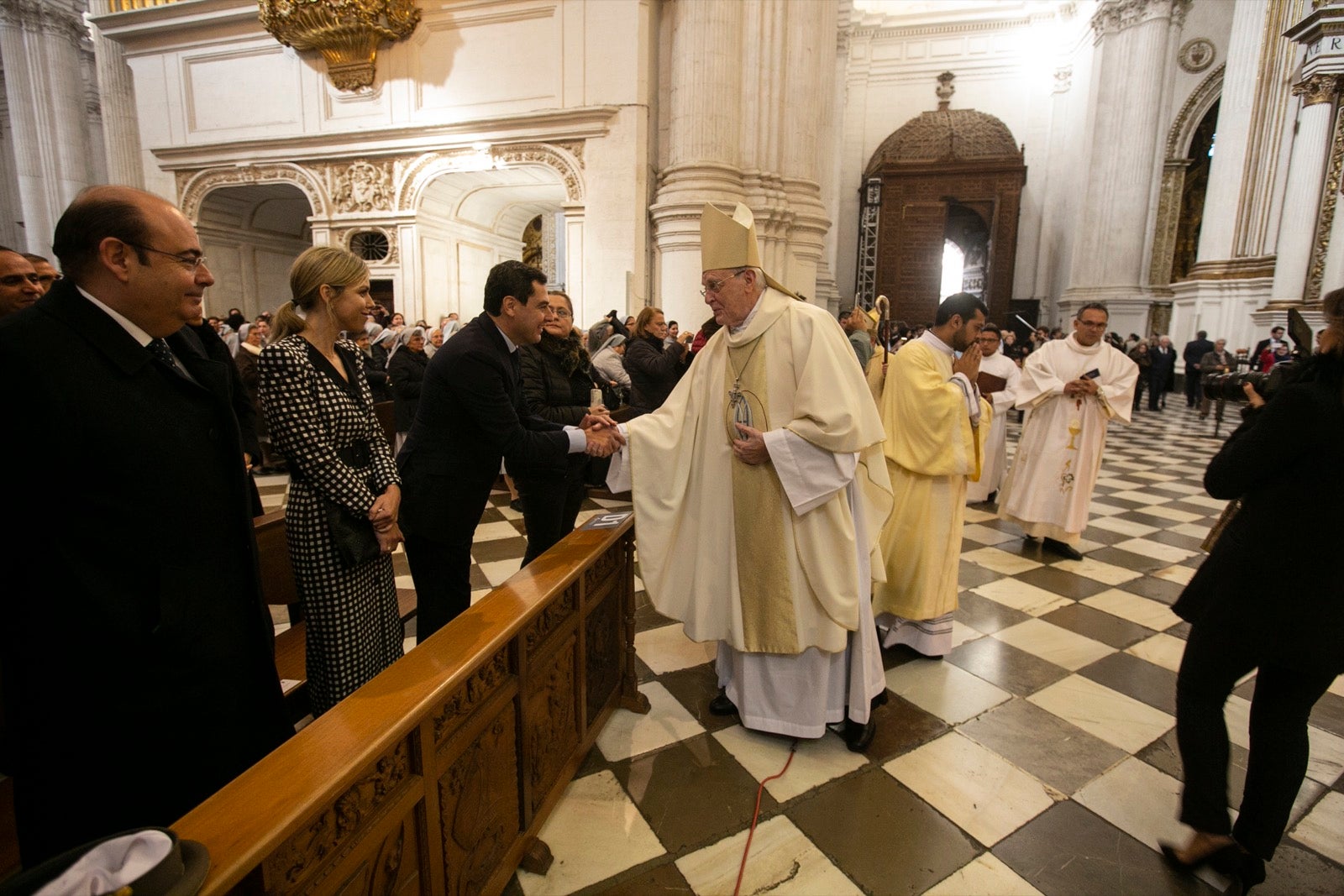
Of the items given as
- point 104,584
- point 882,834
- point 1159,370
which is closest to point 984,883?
point 882,834

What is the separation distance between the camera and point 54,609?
41.8 inches

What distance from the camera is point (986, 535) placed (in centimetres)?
492

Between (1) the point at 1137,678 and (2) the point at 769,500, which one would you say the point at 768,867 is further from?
(1) the point at 1137,678

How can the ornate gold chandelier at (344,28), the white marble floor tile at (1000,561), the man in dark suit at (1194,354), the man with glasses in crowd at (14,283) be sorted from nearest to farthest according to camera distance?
the man with glasses in crowd at (14,283) → the white marble floor tile at (1000,561) → the ornate gold chandelier at (344,28) → the man in dark suit at (1194,354)

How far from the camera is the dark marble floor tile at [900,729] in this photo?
231 centimetres

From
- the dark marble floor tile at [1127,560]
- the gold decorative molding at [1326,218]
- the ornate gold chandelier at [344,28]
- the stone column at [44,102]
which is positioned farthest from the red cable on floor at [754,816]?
the stone column at [44,102]

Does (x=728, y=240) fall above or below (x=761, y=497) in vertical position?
above

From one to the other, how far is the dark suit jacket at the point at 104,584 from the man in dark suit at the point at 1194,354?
14514 mm

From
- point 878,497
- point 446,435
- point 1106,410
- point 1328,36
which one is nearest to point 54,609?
point 446,435

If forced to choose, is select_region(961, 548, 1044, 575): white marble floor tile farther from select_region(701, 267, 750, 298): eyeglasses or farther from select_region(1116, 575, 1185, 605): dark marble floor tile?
select_region(701, 267, 750, 298): eyeglasses

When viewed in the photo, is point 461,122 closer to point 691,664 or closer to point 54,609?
point 691,664

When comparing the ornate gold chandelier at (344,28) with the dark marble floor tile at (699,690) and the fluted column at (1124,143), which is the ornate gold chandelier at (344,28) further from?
the fluted column at (1124,143)

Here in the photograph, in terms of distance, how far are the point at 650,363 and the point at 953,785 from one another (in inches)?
128

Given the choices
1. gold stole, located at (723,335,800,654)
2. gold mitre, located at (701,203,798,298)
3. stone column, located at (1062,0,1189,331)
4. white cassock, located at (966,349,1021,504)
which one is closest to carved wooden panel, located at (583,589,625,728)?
gold stole, located at (723,335,800,654)
